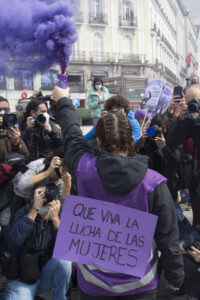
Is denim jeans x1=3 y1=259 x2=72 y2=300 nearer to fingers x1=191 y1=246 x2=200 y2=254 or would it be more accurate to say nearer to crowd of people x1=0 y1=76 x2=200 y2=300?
crowd of people x1=0 y1=76 x2=200 y2=300

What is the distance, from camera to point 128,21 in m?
30.5

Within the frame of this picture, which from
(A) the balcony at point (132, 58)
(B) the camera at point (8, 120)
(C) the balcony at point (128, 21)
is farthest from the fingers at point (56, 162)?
(A) the balcony at point (132, 58)

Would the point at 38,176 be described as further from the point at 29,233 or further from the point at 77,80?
the point at 77,80

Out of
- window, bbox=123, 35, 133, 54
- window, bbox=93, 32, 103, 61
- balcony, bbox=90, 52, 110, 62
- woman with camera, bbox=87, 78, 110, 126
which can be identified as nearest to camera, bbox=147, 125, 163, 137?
woman with camera, bbox=87, 78, 110, 126

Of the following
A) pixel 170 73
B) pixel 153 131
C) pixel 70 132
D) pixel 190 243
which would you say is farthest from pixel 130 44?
pixel 70 132

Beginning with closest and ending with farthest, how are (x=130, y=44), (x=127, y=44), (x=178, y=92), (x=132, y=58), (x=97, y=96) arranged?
1. (x=178, y=92)
2. (x=97, y=96)
3. (x=127, y=44)
4. (x=130, y=44)
5. (x=132, y=58)

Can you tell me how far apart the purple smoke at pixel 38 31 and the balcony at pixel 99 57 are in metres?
29.9

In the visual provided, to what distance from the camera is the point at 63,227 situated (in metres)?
1.64

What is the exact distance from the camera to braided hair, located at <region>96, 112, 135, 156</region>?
5.23ft

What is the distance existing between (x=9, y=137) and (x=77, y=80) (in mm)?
27064

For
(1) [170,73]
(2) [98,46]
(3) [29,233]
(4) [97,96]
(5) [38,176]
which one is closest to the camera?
(3) [29,233]

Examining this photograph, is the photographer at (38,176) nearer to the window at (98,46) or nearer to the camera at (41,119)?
the camera at (41,119)

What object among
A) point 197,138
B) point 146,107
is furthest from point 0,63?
point 197,138

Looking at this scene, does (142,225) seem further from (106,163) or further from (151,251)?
(106,163)
